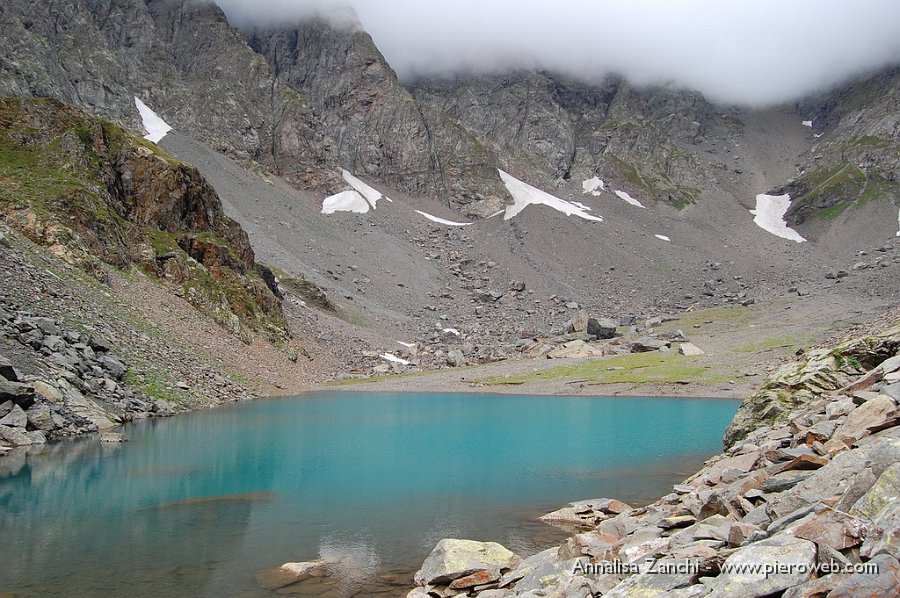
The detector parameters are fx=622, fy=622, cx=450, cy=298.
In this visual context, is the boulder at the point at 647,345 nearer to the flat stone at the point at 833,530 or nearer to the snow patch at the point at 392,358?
the snow patch at the point at 392,358

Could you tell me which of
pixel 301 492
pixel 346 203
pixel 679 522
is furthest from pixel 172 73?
pixel 679 522

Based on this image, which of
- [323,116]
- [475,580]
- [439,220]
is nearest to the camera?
[475,580]

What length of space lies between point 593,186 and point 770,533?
179350 millimetres

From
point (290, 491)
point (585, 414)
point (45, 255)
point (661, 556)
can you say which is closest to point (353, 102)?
point (45, 255)

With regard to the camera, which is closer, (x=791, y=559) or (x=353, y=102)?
(x=791, y=559)

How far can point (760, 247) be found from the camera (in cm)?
14338

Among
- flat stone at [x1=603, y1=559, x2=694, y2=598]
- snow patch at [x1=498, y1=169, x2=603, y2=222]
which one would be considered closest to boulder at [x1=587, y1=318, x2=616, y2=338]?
snow patch at [x1=498, y1=169, x2=603, y2=222]

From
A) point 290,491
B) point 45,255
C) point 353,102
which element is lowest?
point 290,491

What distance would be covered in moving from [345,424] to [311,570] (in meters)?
28.2

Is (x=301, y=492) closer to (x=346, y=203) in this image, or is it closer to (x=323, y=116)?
(x=346, y=203)

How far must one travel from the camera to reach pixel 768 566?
22.7ft

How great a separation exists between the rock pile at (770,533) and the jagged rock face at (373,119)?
14610 centimetres

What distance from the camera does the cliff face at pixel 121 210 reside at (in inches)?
2192

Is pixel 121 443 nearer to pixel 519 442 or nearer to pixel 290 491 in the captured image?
pixel 290 491
